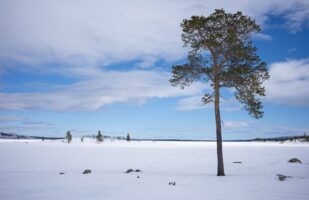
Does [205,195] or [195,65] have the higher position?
[195,65]

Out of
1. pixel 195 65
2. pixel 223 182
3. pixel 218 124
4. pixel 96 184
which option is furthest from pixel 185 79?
pixel 96 184

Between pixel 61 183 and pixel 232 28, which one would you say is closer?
pixel 61 183

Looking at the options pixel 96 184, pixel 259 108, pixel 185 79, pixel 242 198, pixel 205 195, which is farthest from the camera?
pixel 185 79

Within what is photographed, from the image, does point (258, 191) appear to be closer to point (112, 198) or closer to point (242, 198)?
point (242, 198)

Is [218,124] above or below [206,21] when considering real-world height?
below

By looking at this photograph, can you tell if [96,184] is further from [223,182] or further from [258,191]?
[258,191]

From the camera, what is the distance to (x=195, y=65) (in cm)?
2370

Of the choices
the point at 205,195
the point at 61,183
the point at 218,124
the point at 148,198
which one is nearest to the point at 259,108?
the point at 218,124

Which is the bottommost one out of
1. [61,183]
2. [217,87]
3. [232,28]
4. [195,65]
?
[61,183]

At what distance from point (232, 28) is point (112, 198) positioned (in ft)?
49.2

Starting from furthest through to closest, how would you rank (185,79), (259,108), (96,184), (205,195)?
(185,79) < (259,108) < (96,184) < (205,195)

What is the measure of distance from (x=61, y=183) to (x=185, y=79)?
11.9 meters

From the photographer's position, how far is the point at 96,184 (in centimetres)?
1886

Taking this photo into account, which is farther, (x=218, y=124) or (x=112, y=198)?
(x=218, y=124)
